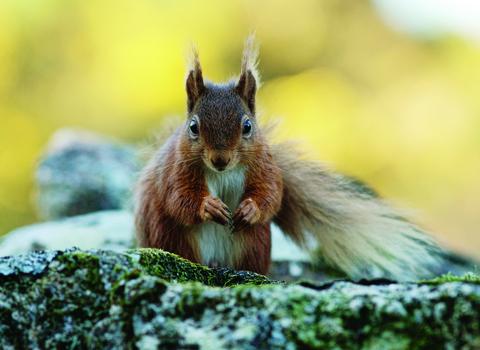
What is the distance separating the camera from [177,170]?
1677 mm

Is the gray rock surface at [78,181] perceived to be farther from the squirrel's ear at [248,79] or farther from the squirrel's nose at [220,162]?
the squirrel's nose at [220,162]

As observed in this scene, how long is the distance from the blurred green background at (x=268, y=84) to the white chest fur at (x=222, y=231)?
141 inches

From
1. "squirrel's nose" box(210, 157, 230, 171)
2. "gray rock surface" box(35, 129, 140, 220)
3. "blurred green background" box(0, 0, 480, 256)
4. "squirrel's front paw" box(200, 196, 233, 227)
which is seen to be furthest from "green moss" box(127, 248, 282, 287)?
"blurred green background" box(0, 0, 480, 256)

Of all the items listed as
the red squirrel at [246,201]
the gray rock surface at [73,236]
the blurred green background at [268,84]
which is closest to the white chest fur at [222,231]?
the red squirrel at [246,201]

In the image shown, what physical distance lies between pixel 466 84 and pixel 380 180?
164 cm

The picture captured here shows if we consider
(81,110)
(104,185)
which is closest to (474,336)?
(104,185)

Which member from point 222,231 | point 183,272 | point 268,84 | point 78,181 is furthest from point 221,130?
point 268,84

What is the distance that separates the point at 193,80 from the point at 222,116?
237 millimetres

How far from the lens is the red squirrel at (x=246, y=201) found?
1584mm

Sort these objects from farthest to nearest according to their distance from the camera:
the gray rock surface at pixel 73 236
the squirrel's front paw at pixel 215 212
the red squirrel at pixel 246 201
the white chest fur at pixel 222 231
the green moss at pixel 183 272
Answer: the gray rock surface at pixel 73 236
the white chest fur at pixel 222 231
the red squirrel at pixel 246 201
the squirrel's front paw at pixel 215 212
the green moss at pixel 183 272

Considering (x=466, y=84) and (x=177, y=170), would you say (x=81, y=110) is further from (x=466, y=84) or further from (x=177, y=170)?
(x=466, y=84)

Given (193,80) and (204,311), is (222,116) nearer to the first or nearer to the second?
(193,80)

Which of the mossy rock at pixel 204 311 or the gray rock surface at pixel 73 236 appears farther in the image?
the gray rock surface at pixel 73 236

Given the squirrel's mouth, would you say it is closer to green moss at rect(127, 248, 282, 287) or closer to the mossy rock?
green moss at rect(127, 248, 282, 287)
